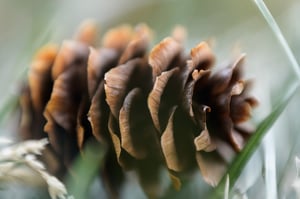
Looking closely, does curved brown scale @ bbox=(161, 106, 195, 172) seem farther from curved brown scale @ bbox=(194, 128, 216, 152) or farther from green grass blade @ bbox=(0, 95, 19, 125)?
green grass blade @ bbox=(0, 95, 19, 125)

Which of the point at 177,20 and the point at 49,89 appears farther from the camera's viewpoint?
the point at 177,20

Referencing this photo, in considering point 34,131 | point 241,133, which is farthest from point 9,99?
point 241,133

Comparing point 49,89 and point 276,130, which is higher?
point 49,89

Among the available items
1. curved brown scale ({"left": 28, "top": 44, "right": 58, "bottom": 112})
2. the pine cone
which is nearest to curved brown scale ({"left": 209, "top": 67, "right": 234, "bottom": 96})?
the pine cone

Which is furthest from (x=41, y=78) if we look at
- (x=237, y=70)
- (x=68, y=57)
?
(x=237, y=70)

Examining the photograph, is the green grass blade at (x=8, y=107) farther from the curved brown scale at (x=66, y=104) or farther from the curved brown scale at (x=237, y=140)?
the curved brown scale at (x=237, y=140)

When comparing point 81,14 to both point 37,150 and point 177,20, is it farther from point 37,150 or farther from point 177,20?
point 37,150

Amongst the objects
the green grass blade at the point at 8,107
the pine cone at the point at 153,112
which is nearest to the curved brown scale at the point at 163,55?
the pine cone at the point at 153,112
